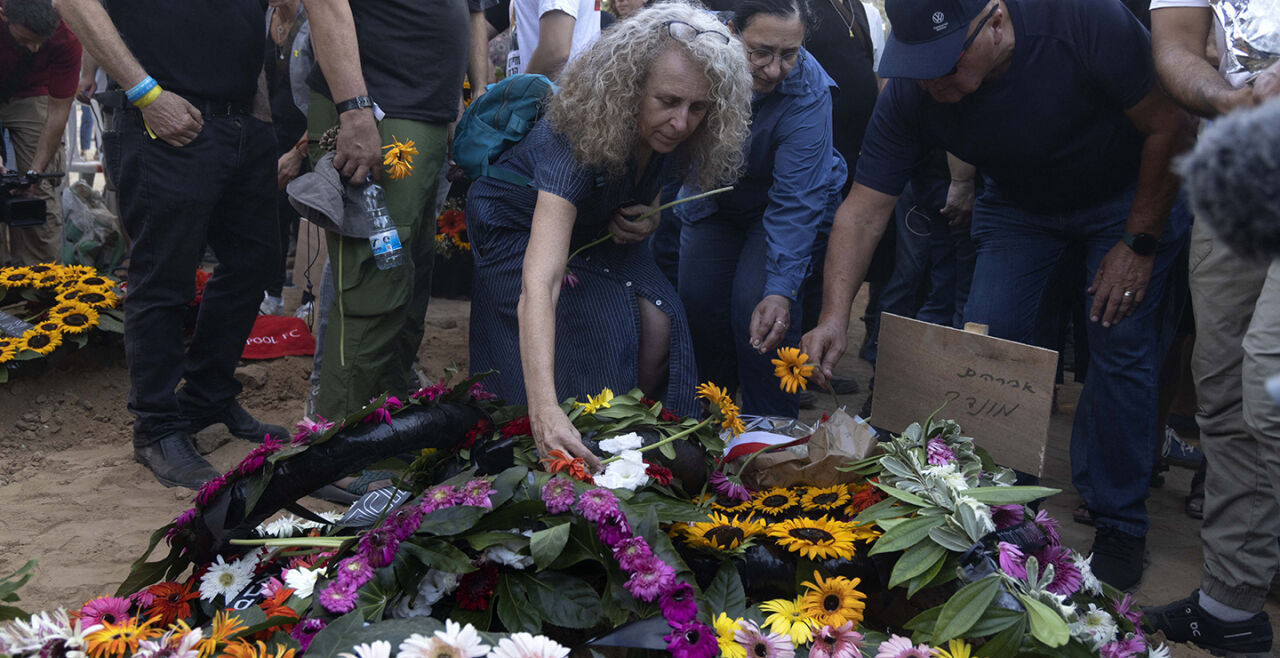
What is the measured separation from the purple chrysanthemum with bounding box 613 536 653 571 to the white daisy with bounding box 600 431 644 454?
1.19ft

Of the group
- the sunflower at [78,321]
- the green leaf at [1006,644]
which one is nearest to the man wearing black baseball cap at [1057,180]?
the green leaf at [1006,644]

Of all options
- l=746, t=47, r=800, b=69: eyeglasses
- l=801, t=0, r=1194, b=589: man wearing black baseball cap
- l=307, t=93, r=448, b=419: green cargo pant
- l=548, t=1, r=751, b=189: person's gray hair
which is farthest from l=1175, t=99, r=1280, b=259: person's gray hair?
l=307, t=93, r=448, b=419: green cargo pant

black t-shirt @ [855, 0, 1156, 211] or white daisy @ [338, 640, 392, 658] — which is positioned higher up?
black t-shirt @ [855, 0, 1156, 211]

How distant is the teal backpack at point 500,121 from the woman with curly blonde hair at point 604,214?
0.13 feet

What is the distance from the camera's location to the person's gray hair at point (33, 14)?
4.44m

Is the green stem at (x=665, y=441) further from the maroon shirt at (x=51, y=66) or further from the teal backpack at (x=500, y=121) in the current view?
the maroon shirt at (x=51, y=66)

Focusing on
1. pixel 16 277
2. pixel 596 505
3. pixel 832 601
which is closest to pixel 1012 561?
pixel 832 601

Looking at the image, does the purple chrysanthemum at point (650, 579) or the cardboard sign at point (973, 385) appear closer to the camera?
the purple chrysanthemum at point (650, 579)

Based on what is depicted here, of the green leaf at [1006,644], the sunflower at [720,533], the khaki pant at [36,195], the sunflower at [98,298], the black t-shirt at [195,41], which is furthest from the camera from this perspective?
the khaki pant at [36,195]

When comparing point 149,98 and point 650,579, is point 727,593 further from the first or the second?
point 149,98

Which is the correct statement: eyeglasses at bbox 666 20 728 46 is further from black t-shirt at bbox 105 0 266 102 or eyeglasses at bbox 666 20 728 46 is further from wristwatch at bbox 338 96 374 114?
black t-shirt at bbox 105 0 266 102

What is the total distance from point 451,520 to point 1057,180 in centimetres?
205

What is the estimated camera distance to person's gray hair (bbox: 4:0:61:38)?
444 cm

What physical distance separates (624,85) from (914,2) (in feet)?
2.55
